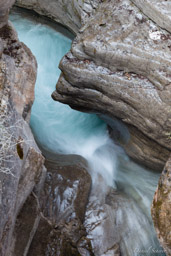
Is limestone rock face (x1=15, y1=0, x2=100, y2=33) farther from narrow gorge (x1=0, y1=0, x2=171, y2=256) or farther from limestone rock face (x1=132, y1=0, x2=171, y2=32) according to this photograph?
limestone rock face (x1=132, y1=0, x2=171, y2=32)

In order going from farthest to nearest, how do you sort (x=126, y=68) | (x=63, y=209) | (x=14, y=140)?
(x=63, y=209) < (x=126, y=68) < (x=14, y=140)

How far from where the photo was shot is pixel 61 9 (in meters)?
7.81

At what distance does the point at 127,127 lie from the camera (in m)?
6.26

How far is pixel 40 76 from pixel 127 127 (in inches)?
138

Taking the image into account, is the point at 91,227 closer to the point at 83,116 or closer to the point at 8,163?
the point at 8,163

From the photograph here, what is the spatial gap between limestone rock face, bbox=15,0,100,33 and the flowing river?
0.41 m

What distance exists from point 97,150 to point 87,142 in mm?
375

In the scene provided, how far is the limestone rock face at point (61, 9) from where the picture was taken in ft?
22.9

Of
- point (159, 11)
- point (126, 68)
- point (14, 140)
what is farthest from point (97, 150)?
point (14, 140)

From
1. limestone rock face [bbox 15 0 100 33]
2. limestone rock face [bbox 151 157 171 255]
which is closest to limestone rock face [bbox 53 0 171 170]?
limestone rock face [bbox 15 0 100 33]

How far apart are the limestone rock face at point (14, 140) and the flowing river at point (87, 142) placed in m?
2.04

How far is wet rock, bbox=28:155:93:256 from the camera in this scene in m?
4.64

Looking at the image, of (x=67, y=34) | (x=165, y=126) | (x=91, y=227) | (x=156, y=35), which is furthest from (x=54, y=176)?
(x=67, y=34)

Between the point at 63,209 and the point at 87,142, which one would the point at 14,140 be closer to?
the point at 63,209
